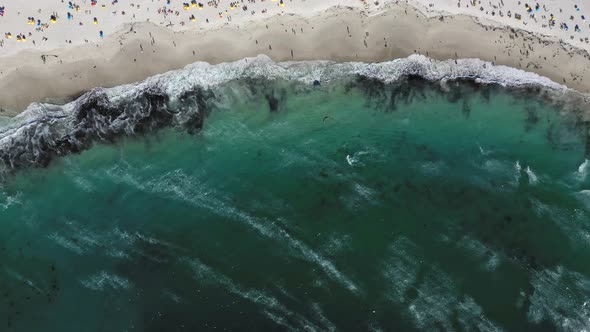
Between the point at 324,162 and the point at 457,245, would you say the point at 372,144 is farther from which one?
the point at 457,245

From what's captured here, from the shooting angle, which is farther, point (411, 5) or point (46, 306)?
point (411, 5)

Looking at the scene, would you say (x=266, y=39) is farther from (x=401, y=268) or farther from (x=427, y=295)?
(x=427, y=295)

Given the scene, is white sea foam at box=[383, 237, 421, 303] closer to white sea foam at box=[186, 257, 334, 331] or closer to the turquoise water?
the turquoise water

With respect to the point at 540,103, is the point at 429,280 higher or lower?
lower

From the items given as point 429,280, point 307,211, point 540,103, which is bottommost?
point 429,280

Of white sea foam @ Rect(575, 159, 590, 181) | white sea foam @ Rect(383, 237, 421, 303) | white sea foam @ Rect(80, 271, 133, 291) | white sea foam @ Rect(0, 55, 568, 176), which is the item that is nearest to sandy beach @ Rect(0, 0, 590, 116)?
white sea foam @ Rect(0, 55, 568, 176)

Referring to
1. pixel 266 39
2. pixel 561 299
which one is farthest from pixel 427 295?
pixel 266 39

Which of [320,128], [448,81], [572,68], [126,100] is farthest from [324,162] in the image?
[572,68]
